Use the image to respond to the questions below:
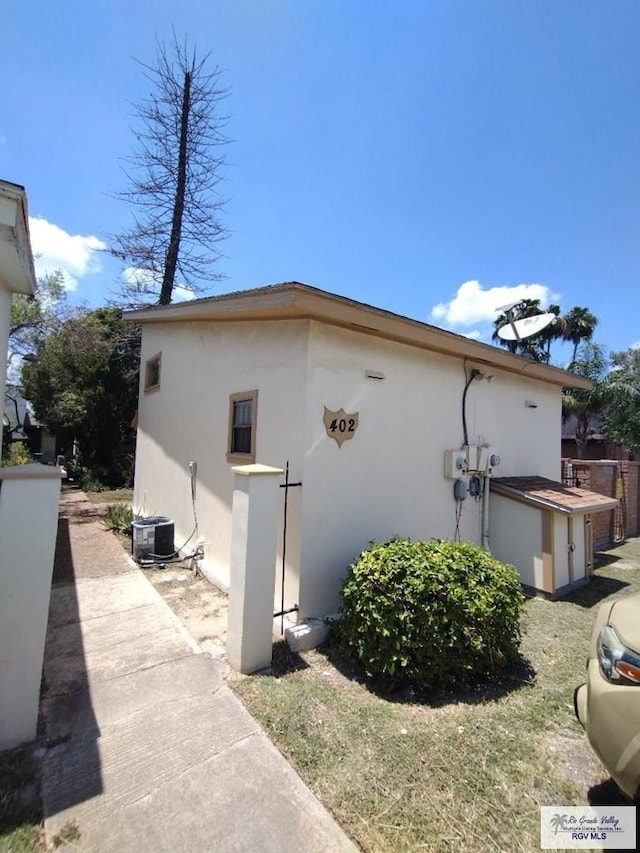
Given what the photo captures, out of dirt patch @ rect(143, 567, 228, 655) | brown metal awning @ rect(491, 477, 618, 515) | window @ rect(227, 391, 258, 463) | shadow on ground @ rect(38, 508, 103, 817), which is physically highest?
window @ rect(227, 391, 258, 463)

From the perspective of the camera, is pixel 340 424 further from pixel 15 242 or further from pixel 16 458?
pixel 16 458

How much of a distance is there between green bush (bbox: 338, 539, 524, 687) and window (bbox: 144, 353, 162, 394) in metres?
6.81

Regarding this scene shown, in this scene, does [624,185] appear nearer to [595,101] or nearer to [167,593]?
[595,101]

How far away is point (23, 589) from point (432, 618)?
311 cm

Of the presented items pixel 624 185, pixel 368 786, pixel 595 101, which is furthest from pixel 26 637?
pixel 624 185

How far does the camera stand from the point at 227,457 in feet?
18.9

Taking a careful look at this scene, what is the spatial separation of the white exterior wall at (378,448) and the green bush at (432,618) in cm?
73

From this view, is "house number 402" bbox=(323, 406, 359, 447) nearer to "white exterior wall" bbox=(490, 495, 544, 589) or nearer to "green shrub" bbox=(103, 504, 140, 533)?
"white exterior wall" bbox=(490, 495, 544, 589)

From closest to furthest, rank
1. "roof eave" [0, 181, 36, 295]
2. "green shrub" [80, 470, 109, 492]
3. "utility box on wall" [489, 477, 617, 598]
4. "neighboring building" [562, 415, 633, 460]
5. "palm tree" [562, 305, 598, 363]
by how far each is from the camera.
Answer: "roof eave" [0, 181, 36, 295]
"utility box on wall" [489, 477, 617, 598]
"green shrub" [80, 470, 109, 492]
"neighboring building" [562, 415, 633, 460]
"palm tree" [562, 305, 598, 363]

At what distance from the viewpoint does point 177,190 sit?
16.9 meters

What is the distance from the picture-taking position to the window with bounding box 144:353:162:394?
884cm

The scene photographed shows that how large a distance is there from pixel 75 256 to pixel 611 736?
70.6 ft

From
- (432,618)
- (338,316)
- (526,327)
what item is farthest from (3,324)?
(526,327)

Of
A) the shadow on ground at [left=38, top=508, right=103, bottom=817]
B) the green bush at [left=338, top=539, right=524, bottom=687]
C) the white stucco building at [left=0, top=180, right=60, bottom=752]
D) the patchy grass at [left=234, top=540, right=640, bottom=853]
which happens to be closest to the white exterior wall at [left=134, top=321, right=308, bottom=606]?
the green bush at [left=338, top=539, right=524, bottom=687]
